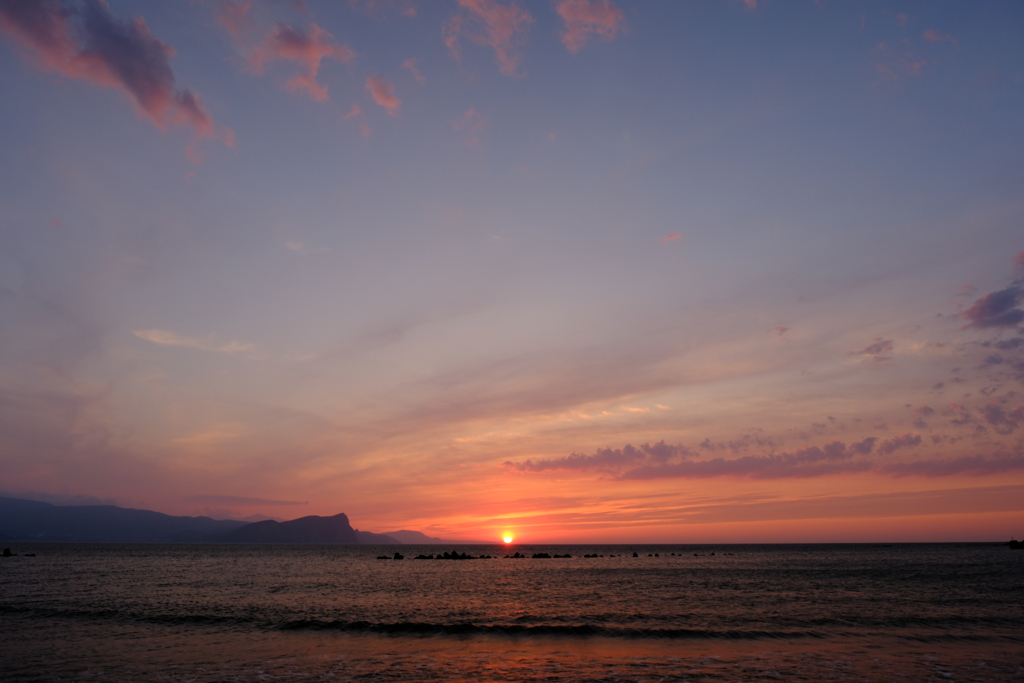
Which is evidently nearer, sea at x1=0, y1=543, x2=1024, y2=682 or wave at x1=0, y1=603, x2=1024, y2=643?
sea at x1=0, y1=543, x2=1024, y2=682

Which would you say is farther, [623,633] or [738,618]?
[738,618]

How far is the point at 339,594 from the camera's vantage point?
56.2 meters

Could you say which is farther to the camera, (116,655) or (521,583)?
(521,583)

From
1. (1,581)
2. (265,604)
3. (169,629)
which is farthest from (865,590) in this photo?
(1,581)

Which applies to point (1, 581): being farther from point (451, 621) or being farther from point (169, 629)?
point (451, 621)

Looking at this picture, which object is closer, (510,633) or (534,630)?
(510,633)

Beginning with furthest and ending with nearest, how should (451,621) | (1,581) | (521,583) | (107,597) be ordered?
(521,583), (1,581), (107,597), (451,621)

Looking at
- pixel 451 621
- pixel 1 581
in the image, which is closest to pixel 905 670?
pixel 451 621

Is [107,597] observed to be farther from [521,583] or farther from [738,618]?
[738,618]

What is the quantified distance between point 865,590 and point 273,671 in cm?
5950

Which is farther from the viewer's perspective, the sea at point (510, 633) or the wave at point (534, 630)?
the wave at point (534, 630)

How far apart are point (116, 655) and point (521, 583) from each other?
5064 cm

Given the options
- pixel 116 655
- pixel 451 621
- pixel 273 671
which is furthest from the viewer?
pixel 451 621

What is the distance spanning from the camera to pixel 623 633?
3444 cm
